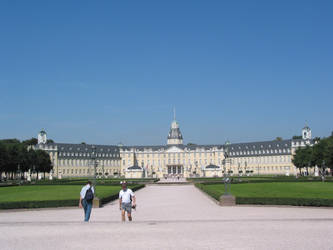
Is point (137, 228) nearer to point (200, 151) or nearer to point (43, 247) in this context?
point (43, 247)

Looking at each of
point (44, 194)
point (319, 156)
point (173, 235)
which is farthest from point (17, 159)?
point (173, 235)

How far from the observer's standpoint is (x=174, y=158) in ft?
509

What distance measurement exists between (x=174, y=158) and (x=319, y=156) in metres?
81.2

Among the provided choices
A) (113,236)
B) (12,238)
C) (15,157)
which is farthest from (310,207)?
(15,157)

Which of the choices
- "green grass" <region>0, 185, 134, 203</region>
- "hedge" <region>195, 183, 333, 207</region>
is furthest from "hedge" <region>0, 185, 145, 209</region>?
"hedge" <region>195, 183, 333, 207</region>

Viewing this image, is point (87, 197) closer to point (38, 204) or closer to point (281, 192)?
point (38, 204)

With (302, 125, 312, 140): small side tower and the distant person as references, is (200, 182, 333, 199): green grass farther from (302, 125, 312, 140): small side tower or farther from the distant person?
(302, 125, 312, 140): small side tower

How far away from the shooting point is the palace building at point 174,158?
139375 mm

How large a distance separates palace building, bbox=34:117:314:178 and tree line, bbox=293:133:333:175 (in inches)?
1639

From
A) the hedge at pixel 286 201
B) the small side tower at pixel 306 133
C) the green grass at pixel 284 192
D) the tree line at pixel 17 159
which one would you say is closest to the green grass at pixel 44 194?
the green grass at pixel 284 192

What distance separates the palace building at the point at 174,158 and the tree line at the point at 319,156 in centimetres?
4163

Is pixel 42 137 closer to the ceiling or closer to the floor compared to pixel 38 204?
closer to the ceiling

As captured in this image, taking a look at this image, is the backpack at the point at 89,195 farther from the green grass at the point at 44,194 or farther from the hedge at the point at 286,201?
the hedge at the point at 286,201

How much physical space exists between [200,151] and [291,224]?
137579 mm
